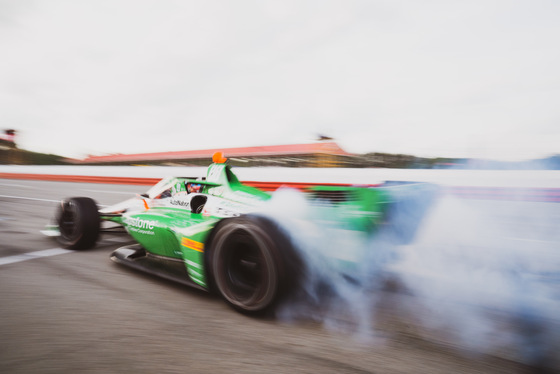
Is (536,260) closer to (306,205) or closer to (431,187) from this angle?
(431,187)

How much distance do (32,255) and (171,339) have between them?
2420mm

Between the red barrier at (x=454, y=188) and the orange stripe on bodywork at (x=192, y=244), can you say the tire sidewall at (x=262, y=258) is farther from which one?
the red barrier at (x=454, y=188)

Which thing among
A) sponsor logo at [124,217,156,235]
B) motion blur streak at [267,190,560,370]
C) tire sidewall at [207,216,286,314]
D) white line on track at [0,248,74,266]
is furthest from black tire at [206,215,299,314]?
white line on track at [0,248,74,266]

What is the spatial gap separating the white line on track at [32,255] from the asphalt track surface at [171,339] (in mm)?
579

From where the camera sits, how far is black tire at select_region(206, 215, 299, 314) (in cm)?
181

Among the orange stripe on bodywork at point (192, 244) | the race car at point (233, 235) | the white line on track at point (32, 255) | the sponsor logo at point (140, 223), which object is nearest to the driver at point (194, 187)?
the race car at point (233, 235)

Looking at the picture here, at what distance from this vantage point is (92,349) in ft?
5.24

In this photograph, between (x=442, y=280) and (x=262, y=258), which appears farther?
(x=442, y=280)

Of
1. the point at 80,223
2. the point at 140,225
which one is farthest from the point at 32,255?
the point at 140,225

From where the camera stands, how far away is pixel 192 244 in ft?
7.36

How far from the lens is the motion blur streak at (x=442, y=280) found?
186 cm

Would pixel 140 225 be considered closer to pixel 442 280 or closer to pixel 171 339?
pixel 171 339

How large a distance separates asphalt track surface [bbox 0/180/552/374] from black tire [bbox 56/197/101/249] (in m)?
0.82

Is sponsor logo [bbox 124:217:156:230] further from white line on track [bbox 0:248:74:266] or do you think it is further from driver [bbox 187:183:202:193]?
white line on track [bbox 0:248:74:266]
